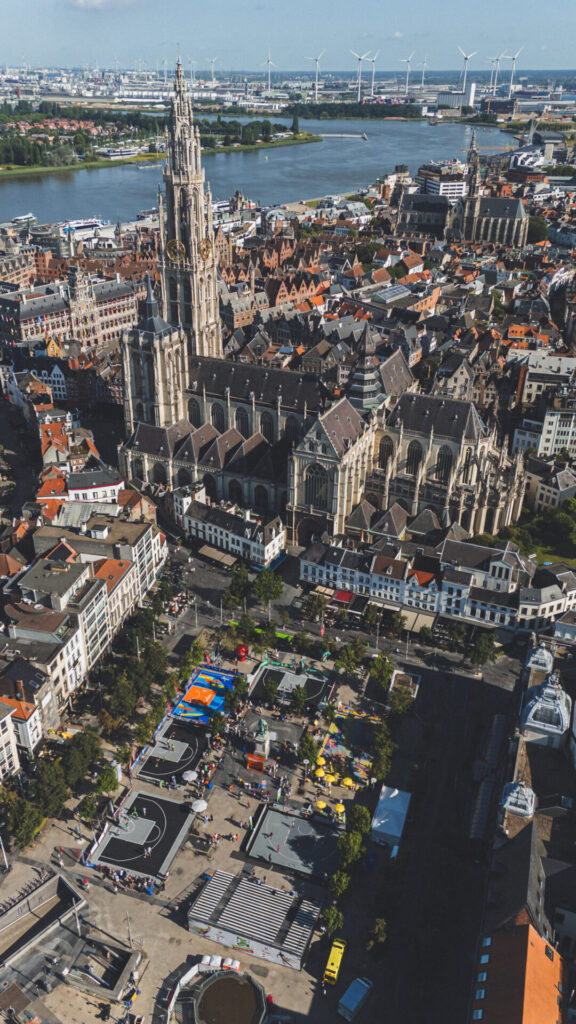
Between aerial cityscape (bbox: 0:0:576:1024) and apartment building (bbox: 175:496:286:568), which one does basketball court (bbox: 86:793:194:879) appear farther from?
apartment building (bbox: 175:496:286:568)

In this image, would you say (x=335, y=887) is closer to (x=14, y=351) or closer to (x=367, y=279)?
(x=14, y=351)

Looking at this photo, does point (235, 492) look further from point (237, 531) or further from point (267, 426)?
point (237, 531)

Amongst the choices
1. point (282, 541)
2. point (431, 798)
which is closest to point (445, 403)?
point (282, 541)

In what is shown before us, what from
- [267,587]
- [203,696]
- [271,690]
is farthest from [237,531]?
[271,690]

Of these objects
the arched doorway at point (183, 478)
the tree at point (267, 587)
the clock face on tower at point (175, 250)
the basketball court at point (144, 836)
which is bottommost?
the basketball court at point (144, 836)

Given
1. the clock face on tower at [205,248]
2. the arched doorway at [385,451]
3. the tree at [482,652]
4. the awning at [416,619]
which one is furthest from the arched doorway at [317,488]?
the clock face on tower at [205,248]

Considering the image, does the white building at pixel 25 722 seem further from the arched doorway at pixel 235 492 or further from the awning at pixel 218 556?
the arched doorway at pixel 235 492

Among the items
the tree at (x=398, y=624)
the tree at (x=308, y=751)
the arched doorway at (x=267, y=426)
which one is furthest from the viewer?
the arched doorway at (x=267, y=426)

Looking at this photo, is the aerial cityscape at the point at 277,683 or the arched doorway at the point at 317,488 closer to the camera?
the aerial cityscape at the point at 277,683
